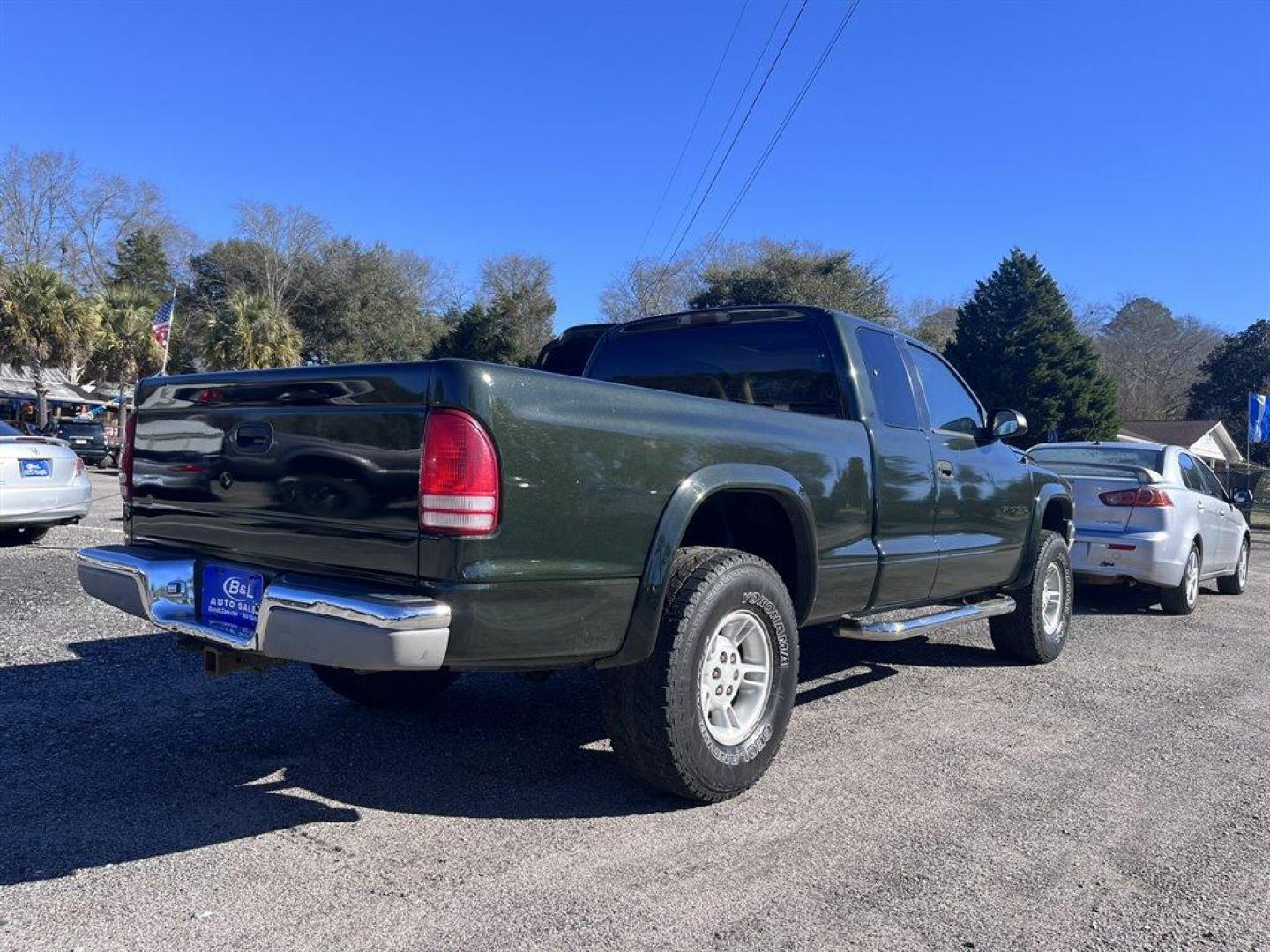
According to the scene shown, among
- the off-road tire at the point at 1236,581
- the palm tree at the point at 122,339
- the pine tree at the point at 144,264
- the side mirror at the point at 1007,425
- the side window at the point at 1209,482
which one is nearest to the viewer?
the side mirror at the point at 1007,425

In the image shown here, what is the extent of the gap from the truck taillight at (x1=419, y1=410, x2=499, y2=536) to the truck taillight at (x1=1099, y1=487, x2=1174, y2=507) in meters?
6.96

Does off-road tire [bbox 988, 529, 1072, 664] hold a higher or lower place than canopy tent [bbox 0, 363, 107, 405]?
lower

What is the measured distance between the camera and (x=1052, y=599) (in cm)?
636

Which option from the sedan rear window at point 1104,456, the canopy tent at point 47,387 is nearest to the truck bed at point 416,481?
the sedan rear window at point 1104,456

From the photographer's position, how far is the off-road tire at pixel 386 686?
14.6 ft

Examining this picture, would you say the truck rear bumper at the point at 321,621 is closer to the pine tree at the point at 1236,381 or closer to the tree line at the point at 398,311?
the tree line at the point at 398,311

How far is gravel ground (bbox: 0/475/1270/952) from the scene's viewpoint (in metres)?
2.65

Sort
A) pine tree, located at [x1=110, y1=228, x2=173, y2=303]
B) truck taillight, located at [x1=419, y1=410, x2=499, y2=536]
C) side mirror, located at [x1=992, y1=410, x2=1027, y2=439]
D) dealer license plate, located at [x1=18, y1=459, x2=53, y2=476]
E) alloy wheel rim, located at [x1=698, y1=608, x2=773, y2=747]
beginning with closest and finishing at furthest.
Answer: truck taillight, located at [x1=419, y1=410, x2=499, y2=536], alloy wheel rim, located at [x1=698, y1=608, x2=773, y2=747], side mirror, located at [x1=992, y1=410, x2=1027, y2=439], dealer license plate, located at [x1=18, y1=459, x2=53, y2=476], pine tree, located at [x1=110, y1=228, x2=173, y2=303]

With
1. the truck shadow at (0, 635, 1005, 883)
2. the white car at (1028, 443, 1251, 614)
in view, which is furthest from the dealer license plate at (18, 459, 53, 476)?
the white car at (1028, 443, 1251, 614)

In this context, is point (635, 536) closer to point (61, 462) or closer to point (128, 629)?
point (128, 629)

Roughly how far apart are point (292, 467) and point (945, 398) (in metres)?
3.74

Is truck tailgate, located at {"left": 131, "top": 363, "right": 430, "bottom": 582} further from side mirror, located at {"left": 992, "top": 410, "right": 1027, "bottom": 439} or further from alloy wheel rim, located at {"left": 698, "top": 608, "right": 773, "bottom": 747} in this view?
side mirror, located at {"left": 992, "top": 410, "right": 1027, "bottom": 439}

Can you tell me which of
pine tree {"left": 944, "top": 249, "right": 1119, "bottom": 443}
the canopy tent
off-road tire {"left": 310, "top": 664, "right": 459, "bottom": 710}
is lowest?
off-road tire {"left": 310, "top": 664, "right": 459, "bottom": 710}

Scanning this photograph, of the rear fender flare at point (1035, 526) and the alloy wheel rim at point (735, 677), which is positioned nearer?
the alloy wheel rim at point (735, 677)
